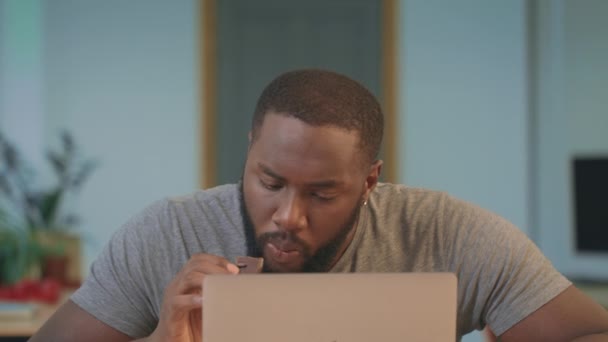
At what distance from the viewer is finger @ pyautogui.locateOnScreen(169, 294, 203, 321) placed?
1363 millimetres

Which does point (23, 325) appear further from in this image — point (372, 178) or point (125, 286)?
point (372, 178)

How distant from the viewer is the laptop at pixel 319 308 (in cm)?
117

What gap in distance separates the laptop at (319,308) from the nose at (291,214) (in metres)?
0.29

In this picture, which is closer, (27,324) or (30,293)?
(27,324)

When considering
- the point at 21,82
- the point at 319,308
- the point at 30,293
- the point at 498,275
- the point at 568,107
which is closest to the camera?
the point at 319,308

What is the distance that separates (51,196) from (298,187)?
341 centimetres

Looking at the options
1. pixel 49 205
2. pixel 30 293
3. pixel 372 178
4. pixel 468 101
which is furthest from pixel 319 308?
pixel 468 101

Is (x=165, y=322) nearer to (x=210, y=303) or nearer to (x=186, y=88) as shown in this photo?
(x=210, y=303)

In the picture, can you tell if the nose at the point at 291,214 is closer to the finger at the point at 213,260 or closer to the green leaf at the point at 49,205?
the finger at the point at 213,260

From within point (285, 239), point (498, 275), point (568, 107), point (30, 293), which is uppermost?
point (285, 239)

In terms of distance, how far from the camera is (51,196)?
464 centimetres

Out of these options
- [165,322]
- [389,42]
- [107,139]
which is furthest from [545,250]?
[165,322]

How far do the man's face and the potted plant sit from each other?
2669 mm

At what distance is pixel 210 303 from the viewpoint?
117 cm
